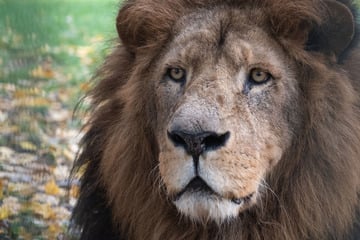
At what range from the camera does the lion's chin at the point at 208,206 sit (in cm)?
452

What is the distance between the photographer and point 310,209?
16.2 ft

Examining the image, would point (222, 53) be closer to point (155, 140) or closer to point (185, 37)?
point (185, 37)

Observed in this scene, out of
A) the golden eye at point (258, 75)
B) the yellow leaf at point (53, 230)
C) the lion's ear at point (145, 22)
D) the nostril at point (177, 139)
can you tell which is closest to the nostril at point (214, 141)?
the nostril at point (177, 139)

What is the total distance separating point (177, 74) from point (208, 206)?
0.80m

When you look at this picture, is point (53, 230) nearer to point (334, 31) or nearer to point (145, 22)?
point (145, 22)

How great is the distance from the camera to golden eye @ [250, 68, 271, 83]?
4.77m

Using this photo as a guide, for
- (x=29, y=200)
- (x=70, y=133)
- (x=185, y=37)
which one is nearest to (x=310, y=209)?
(x=185, y=37)

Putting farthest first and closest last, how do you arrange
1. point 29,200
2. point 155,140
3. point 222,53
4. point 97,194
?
1. point 29,200
2. point 97,194
3. point 155,140
4. point 222,53

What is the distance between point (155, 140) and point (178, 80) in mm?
420

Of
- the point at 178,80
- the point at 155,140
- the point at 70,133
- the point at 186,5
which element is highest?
the point at 186,5

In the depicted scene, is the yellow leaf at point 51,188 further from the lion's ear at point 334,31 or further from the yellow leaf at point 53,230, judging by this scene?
the lion's ear at point 334,31

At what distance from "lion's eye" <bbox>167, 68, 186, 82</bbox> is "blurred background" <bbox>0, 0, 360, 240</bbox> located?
2.80 ft

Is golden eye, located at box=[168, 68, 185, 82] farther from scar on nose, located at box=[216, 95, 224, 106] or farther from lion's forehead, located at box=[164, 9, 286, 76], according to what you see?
scar on nose, located at box=[216, 95, 224, 106]

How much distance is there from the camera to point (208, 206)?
455 cm
